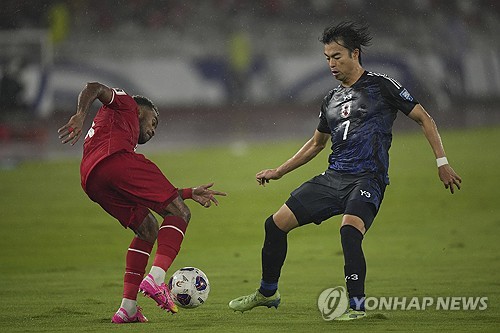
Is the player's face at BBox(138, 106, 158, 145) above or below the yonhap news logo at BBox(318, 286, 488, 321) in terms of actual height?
above

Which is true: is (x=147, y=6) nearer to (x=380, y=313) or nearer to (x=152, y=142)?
(x=152, y=142)

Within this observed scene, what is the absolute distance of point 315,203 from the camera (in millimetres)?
7176

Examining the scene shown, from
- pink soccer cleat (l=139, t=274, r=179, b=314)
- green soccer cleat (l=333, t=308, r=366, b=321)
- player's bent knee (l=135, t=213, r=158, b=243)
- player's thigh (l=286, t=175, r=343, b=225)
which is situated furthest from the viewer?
player's thigh (l=286, t=175, r=343, b=225)

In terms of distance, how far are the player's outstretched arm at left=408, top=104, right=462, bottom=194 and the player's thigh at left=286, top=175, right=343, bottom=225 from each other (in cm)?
77

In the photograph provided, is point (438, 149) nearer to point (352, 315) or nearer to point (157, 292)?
point (352, 315)

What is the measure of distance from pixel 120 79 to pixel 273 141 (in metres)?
5.68

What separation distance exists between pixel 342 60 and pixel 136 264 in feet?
6.86

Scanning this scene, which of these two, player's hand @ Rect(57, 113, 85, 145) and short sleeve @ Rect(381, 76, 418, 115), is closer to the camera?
player's hand @ Rect(57, 113, 85, 145)

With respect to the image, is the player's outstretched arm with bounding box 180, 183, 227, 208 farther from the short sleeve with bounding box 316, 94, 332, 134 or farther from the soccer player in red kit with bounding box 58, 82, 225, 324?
the short sleeve with bounding box 316, 94, 332, 134

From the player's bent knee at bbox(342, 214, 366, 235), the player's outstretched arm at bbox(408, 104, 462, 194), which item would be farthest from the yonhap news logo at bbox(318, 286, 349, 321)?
the player's outstretched arm at bbox(408, 104, 462, 194)

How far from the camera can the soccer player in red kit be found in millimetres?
6844

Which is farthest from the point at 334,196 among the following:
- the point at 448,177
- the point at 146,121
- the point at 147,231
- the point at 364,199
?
the point at 146,121

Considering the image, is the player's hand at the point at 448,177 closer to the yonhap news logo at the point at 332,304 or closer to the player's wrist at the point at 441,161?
the player's wrist at the point at 441,161

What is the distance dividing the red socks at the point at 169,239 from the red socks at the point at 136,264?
0.66ft
